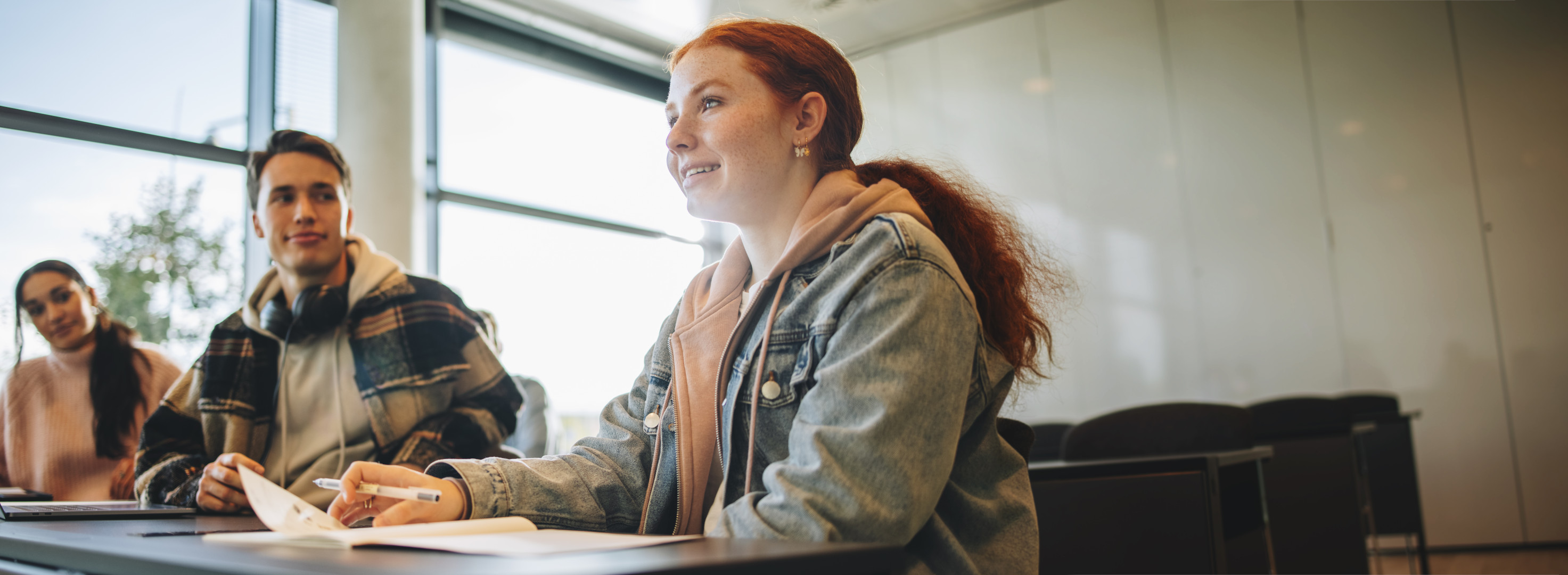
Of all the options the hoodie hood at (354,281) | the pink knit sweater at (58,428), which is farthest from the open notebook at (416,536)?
the pink knit sweater at (58,428)

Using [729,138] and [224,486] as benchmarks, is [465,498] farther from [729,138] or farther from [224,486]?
[224,486]

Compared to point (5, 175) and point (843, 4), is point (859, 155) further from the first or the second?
point (843, 4)

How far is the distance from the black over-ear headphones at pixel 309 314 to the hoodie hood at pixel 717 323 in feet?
3.35

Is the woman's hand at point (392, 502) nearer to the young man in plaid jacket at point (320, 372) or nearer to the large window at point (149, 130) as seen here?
the young man in plaid jacket at point (320, 372)

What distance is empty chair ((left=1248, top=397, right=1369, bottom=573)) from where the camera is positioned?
3119 mm

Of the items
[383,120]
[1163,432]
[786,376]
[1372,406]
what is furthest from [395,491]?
[1372,406]

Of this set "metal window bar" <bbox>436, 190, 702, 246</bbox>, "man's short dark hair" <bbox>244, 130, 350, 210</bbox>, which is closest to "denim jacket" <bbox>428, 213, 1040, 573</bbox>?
"man's short dark hair" <bbox>244, 130, 350, 210</bbox>

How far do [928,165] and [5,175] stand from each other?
4623mm

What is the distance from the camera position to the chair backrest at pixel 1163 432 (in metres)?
2.47

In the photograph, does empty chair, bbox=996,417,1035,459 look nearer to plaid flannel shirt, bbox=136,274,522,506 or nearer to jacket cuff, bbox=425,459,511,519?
jacket cuff, bbox=425,459,511,519

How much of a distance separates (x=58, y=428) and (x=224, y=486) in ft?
5.75

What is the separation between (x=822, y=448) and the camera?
88 cm

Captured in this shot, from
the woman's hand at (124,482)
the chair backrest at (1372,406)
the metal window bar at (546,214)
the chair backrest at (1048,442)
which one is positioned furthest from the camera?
the metal window bar at (546,214)

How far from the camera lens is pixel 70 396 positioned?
2.80 m
